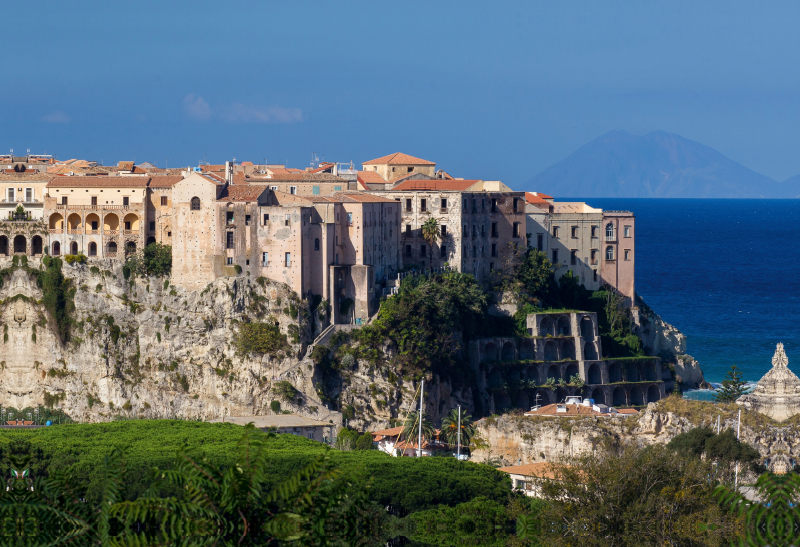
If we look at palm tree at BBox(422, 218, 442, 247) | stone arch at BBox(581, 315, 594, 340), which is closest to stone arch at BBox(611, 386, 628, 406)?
stone arch at BBox(581, 315, 594, 340)

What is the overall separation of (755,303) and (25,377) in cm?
9137

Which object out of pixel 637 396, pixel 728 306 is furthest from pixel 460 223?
pixel 728 306

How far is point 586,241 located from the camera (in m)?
98.1

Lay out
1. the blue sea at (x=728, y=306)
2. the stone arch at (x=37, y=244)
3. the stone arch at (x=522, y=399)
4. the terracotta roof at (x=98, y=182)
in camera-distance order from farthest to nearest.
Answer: the blue sea at (x=728, y=306), the stone arch at (x=37, y=244), the terracotta roof at (x=98, y=182), the stone arch at (x=522, y=399)

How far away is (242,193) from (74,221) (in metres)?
12.6

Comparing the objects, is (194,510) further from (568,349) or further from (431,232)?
(568,349)

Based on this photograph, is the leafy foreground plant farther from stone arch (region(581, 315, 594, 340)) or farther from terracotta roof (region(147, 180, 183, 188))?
→ stone arch (region(581, 315, 594, 340))

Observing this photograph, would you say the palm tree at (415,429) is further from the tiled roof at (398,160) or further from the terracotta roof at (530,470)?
the tiled roof at (398,160)

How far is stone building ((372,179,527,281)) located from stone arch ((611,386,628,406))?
1129 centimetres

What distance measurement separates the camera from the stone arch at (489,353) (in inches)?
3455

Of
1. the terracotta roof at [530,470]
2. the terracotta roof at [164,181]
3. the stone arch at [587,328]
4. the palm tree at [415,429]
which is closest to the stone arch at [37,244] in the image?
the terracotta roof at [164,181]

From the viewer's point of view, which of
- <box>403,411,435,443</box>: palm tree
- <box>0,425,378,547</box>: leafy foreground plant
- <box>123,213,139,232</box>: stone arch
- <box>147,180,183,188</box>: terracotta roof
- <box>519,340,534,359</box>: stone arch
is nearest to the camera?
<box>0,425,378,547</box>: leafy foreground plant

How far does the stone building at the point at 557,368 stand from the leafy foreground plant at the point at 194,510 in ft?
207

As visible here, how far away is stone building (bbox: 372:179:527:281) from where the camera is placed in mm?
91562
